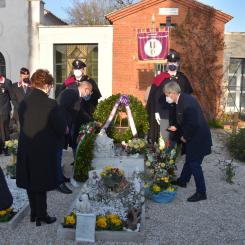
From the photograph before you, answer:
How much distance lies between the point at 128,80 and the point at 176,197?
7655 millimetres

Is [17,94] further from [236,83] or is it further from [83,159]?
[236,83]

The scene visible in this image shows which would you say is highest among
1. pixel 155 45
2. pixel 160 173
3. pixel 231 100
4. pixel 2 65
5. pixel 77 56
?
pixel 155 45

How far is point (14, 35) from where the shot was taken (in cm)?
1277

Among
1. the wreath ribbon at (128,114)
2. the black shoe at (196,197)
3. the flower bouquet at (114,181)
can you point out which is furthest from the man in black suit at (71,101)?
the black shoe at (196,197)

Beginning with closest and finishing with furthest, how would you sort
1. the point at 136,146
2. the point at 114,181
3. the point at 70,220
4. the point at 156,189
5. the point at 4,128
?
the point at 70,220
the point at 114,181
the point at 156,189
the point at 136,146
the point at 4,128

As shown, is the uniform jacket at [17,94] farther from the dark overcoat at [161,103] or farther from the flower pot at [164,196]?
the flower pot at [164,196]

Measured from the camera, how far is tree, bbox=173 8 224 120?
12.4m

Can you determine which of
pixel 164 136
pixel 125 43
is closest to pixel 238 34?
pixel 125 43

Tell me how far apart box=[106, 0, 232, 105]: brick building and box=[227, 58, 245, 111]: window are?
4.97 feet

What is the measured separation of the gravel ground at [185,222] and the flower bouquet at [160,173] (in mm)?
144

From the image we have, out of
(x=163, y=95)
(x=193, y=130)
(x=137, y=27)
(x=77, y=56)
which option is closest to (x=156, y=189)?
(x=193, y=130)

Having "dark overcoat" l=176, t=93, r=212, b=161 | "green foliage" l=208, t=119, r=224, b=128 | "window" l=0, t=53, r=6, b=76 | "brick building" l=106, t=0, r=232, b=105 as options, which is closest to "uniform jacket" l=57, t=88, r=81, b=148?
"dark overcoat" l=176, t=93, r=212, b=161

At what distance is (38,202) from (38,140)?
2.58 ft

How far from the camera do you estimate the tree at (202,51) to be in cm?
1241
